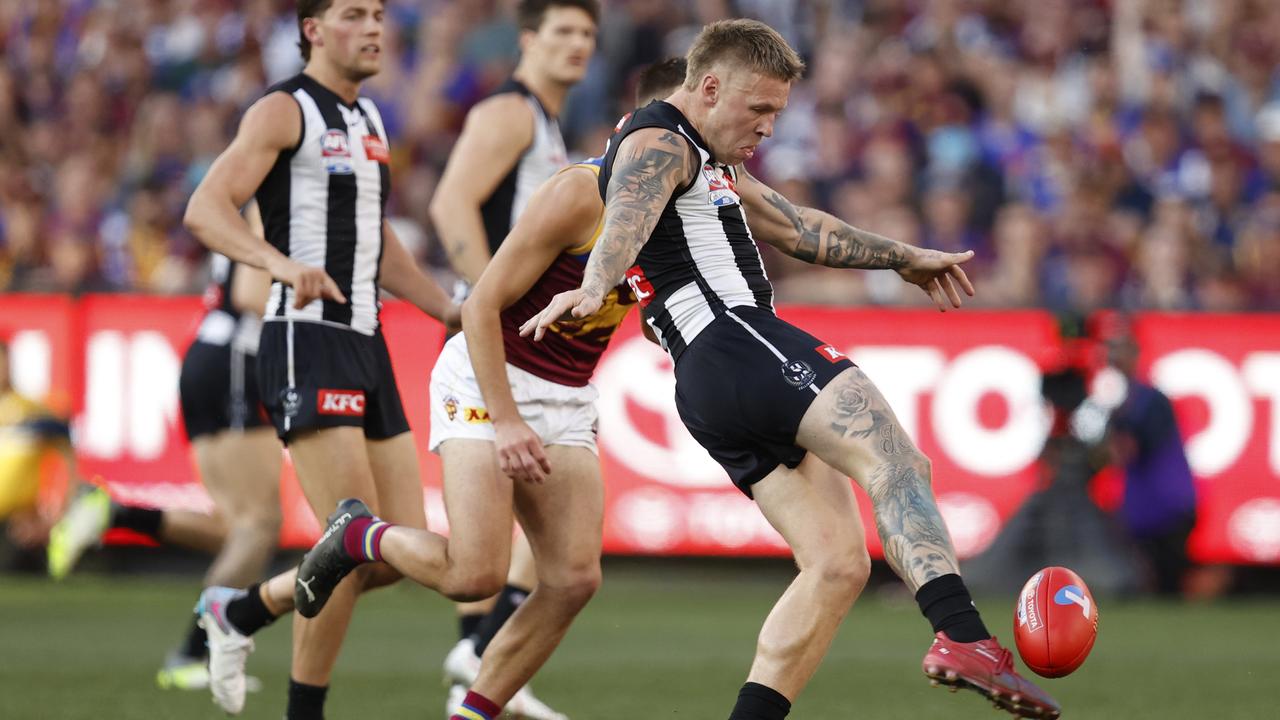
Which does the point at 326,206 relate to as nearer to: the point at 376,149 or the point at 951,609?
the point at 376,149

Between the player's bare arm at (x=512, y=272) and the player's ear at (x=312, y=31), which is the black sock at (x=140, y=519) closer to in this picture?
the player's ear at (x=312, y=31)

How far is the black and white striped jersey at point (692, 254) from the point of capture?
17.5 ft

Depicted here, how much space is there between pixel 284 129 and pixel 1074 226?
8.93 meters

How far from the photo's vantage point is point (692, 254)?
17.6 ft

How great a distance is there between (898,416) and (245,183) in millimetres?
7107

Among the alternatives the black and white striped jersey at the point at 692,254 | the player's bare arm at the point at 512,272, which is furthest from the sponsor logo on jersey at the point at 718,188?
the player's bare arm at the point at 512,272

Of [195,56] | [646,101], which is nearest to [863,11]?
[195,56]

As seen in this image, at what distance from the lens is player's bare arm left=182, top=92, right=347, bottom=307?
20.6 ft

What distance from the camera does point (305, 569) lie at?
5.93 m

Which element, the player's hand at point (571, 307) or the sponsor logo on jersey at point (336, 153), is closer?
the player's hand at point (571, 307)

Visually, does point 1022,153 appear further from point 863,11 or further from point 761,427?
point 761,427

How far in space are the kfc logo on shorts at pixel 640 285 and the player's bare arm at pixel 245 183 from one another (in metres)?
1.19

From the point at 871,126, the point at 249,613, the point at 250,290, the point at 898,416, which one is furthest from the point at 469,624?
the point at 871,126

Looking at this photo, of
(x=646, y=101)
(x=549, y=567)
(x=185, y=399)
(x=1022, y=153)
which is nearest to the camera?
(x=549, y=567)
